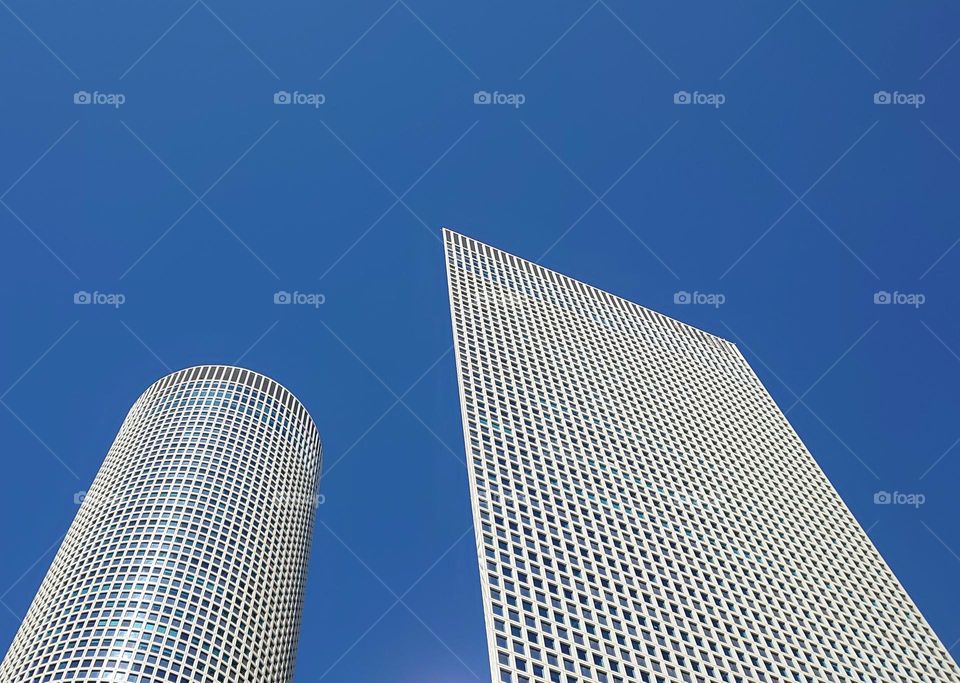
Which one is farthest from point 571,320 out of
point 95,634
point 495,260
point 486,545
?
point 95,634

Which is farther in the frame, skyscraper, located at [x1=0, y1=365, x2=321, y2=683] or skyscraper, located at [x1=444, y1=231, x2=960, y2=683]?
skyscraper, located at [x1=0, y1=365, x2=321, y2=683]

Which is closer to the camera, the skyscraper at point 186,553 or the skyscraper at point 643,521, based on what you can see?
the skyscraper at point 643,521

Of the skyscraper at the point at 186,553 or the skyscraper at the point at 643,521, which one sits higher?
the skyscraper at the point at 643,521

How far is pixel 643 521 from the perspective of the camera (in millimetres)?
94938

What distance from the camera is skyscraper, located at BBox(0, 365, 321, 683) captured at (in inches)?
3831

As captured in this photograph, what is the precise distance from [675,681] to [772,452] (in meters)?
59.9

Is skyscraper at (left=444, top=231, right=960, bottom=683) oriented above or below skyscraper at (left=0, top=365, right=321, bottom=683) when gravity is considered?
above

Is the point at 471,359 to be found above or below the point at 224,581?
above

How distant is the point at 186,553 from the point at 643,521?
55.2 metres

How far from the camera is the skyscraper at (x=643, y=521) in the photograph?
253 ft

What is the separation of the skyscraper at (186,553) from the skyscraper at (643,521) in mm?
38155

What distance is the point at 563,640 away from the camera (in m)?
72.7

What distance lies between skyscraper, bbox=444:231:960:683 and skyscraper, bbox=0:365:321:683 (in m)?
38.2

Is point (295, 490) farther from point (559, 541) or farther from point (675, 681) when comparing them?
point (675, 681)
